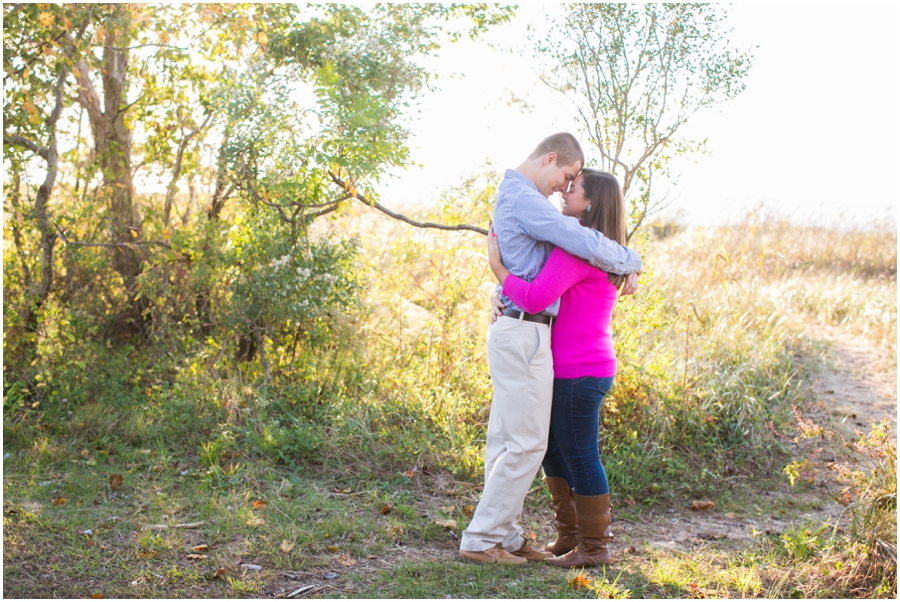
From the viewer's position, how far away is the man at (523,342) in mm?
3096

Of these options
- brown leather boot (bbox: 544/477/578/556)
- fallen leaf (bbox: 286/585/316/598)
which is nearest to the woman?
brown leather boot (bbox: 544/477/578/556)

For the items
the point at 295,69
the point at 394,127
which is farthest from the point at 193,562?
the point at 295,69

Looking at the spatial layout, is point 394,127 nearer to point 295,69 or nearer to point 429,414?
point 295,69

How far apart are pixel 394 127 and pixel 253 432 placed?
7.27 feet

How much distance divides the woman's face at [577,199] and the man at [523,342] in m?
0.03

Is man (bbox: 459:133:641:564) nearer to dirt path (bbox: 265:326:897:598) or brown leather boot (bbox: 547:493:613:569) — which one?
brown leather boot (bbox: 547:493:613:569)

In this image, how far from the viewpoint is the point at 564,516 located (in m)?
3.41

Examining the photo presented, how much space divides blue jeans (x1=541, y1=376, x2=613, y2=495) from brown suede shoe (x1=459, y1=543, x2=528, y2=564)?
429 mm

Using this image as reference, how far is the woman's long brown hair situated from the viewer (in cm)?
319

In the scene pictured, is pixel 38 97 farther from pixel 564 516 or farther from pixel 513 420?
pixel 564 516

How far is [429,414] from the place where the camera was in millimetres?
4758

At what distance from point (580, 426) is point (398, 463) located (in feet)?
5.01

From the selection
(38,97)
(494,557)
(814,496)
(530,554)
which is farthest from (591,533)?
(38,97)

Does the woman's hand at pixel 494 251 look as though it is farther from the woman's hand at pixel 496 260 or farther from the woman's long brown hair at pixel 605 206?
the woman's long brown hair at pixel 605 206
